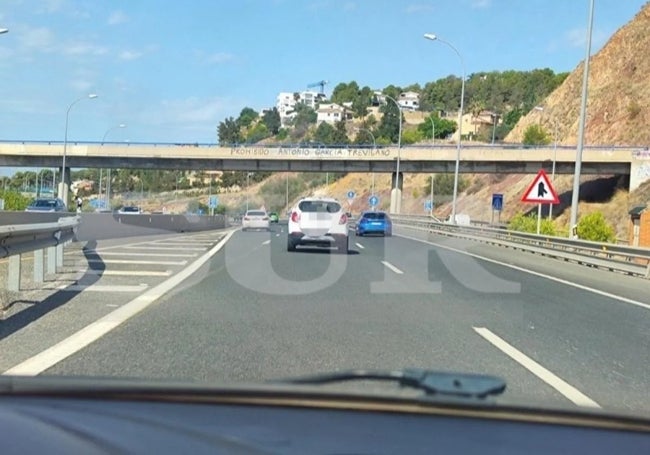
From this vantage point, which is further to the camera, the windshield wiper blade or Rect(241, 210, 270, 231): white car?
Rect(241, 210, 270, 231): white car

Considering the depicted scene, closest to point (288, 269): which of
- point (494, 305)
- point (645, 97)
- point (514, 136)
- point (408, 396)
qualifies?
point (494, 305)

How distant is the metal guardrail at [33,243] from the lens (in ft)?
31.3

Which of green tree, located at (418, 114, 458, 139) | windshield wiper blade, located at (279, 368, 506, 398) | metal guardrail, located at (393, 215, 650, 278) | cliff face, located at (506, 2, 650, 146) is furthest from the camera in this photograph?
green tree, located at (418, 114, 458, 139)

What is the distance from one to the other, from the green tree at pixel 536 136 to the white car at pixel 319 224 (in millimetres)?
75434

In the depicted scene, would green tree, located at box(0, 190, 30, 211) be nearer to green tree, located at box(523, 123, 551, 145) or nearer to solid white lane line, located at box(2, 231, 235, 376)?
solid white lane line, located at box(2, 231, 235, 376)

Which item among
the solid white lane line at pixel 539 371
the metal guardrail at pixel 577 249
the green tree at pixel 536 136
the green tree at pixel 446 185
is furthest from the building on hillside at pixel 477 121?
the solid white lane line at pixel 539 371

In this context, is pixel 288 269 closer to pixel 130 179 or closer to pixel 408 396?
pixel 408 396

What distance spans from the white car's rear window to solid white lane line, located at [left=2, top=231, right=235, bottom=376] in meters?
8.86

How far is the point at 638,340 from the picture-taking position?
8633mm

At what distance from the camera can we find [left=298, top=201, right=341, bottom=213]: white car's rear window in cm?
2133

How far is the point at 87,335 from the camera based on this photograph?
308 inches

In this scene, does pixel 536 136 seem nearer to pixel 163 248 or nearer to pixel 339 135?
pixel 339 135

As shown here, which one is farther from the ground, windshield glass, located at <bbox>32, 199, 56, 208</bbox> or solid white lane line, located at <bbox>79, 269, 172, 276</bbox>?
windshield glass, located at <bbox>32, 199, 56, 208</bbox>

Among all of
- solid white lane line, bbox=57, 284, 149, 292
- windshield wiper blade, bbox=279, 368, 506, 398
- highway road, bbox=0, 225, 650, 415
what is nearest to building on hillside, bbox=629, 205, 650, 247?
highway road, bbox=0, 225, 650, 415
